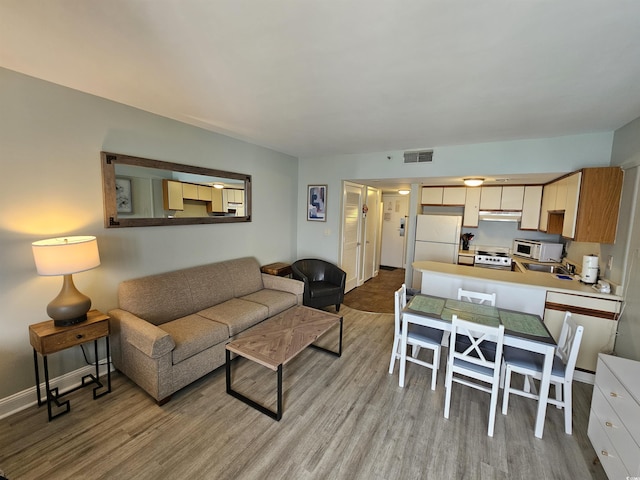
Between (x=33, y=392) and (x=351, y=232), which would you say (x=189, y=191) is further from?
(x=351, y=232)

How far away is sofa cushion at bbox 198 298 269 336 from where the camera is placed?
2699 mm

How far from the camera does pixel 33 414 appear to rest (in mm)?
2021

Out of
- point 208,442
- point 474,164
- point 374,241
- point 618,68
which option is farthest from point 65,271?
point 374,241

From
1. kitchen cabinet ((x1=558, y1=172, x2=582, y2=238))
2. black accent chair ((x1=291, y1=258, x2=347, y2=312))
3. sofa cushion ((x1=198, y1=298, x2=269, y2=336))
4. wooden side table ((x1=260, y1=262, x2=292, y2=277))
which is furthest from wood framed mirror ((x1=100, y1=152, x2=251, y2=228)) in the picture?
kitchen cabinet ((x1=558, y1=172, x2=582, y2=238))

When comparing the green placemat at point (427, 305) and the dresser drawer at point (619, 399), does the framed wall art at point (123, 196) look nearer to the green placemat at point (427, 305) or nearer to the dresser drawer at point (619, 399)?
the green placemat at point (427, 305)

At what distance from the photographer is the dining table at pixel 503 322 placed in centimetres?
190

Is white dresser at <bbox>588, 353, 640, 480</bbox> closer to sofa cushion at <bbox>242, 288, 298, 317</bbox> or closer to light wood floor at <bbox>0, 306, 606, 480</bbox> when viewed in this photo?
light wood floor at <bbox>0, 306, 606, 480</bbox>

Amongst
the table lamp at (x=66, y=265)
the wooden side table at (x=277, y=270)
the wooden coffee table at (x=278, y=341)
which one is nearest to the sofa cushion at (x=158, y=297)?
the table lamp at (x=66, y=265)

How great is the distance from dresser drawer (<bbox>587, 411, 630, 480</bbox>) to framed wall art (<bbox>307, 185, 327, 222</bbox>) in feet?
12.4

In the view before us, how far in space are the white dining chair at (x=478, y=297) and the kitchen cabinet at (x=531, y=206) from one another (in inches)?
93.2

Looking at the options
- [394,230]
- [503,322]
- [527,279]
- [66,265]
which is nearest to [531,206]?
[527,279]

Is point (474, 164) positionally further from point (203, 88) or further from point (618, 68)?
point (203, 88)

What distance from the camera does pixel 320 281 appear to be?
172 inches

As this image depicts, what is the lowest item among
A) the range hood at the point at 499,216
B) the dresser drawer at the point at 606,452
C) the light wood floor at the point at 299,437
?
the light wood floor at the point at 299,437
